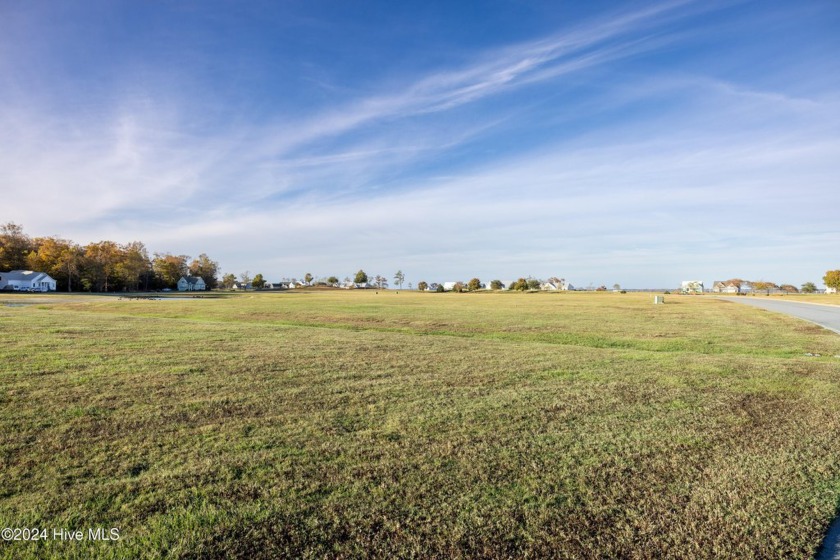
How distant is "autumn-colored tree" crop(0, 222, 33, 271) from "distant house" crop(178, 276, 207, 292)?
42.7 metres

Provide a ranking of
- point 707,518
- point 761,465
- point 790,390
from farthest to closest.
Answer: point 790,390 < point 761,465 < point 707,518

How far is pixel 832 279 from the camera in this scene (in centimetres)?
12312

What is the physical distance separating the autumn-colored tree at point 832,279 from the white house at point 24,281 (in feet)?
646

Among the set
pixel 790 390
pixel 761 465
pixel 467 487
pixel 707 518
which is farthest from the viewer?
pixel 790 390

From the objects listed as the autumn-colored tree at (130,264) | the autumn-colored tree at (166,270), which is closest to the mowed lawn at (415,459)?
the autumn-colored tree at (130,264)

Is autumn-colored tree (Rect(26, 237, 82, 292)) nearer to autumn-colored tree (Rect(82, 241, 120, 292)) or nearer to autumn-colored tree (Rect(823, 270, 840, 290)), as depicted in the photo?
autumn-colored tree (Rect(82, 241, 120, 292))

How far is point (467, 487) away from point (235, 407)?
15.1 feet

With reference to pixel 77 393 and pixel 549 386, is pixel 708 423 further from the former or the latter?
pixel 77 393

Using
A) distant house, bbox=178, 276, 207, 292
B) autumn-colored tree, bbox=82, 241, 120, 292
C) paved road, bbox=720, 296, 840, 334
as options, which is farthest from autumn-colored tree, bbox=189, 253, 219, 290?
paved road, bbox=720, 296, 840, 334

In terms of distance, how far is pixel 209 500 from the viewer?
423 cm

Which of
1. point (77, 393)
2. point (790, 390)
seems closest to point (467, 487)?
point (77, 393)

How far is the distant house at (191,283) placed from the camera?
151 meters

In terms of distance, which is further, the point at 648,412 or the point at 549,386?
the point at 549,386

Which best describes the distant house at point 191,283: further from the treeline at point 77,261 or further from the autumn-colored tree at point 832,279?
the autumn-colored tree at point 832,279
